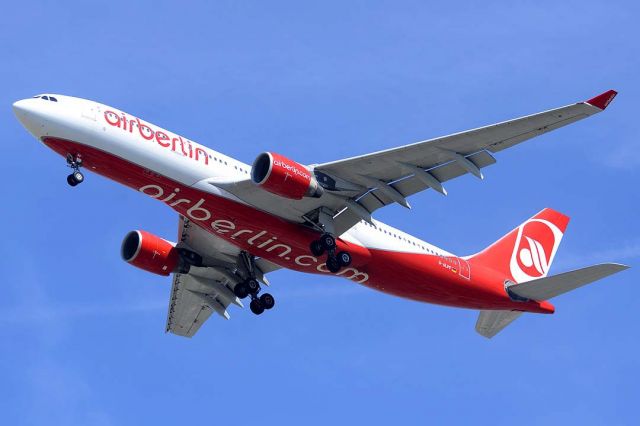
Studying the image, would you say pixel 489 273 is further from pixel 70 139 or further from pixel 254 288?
pixel 70 139

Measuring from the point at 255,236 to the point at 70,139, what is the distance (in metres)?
7.88

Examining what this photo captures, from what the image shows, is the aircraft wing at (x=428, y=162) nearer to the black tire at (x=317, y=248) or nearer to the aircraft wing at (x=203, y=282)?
the black tire at (x=317, y=248)

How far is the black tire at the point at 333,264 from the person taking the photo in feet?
142

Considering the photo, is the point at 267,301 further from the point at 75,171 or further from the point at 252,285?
the point at 75,171

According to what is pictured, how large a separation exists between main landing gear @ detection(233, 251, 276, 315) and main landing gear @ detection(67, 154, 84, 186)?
9.40 m

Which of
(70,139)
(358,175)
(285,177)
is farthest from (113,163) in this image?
(358,175)

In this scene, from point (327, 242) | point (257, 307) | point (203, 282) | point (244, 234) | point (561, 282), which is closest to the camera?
point (327, 242)

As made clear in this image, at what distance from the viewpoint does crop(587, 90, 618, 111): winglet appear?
1432 inches

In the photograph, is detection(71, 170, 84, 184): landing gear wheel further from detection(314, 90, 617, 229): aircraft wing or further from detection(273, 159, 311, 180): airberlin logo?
detection(314, 90, 617, 229): aircraft wing

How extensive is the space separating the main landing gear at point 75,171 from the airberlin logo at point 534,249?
19509 millimetres

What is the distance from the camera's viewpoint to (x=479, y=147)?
40500 millimetres

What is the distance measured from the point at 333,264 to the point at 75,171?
33.4ft

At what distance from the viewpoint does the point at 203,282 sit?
49125 millimetres

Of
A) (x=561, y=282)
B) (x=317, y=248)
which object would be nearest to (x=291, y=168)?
(x=317, y=248)
